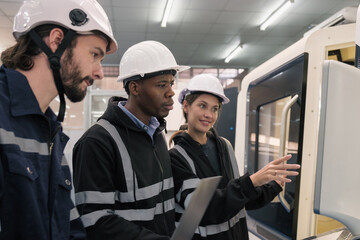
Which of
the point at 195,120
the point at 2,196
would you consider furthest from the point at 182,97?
the point at 2,196

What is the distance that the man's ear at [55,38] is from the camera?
112 centimetres

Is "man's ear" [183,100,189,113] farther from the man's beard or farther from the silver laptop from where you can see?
the silver laptop

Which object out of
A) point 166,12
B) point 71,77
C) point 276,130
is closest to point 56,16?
point 71,77

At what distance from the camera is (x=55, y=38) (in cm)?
113

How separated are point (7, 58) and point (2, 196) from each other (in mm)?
490

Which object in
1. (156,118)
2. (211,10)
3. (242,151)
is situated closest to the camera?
(156,118)

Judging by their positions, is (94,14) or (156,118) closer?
(94,14)

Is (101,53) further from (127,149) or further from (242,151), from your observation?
(242,151)

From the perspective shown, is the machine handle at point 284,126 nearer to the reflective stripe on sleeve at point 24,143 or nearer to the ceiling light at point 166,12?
the reflective stripe on sleeve at point 24,143

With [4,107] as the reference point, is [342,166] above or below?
below

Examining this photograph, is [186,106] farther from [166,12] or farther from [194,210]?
[166,12]

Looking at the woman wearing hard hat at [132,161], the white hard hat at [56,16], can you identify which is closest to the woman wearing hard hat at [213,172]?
the woman wearing hard hat at [132,161]

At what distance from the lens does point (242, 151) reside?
358cm

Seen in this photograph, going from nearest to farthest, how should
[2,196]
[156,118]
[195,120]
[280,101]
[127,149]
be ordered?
[2,196] → [127,149] → [156,118] → [195,120] → [280,101]
